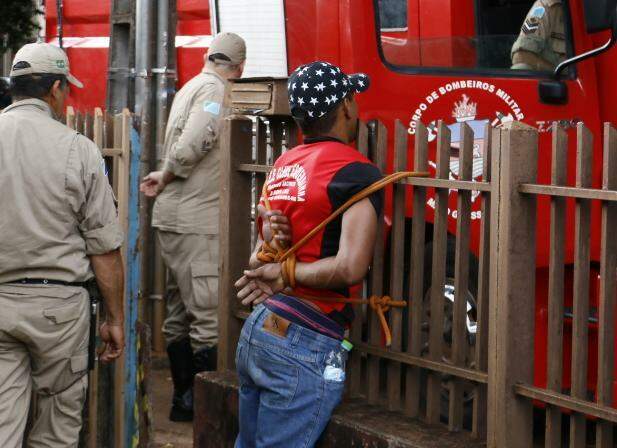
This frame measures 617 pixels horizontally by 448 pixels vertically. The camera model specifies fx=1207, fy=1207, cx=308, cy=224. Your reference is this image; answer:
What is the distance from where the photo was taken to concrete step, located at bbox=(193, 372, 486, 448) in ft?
13.6

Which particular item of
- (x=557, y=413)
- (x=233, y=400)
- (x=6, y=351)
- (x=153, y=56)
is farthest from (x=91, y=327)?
(x=153, y=56)

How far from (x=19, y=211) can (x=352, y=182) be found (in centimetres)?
124

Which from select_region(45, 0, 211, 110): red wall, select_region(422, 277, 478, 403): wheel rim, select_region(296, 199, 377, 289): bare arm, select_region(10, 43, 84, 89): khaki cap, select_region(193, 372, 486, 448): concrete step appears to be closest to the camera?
select_region(296, 199, 377, 289): bare arm

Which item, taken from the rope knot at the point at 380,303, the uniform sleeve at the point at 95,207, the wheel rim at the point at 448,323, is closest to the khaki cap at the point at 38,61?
the uniform sleeve at the point at 95,207

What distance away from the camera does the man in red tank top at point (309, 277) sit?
371 cm

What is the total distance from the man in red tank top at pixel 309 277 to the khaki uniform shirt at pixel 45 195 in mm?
777

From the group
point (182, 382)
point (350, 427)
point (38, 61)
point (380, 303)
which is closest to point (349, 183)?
point (380, 303)

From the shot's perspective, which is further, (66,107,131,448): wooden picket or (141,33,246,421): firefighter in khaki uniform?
(141,33,246,421): firefighter in khaki uniform

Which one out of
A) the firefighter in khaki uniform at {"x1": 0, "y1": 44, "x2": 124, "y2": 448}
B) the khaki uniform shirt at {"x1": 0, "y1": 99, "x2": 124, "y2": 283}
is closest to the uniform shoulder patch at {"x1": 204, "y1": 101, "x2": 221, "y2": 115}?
the firefighter in khaki uniform at {"x1": 0, "y1": 44, "x2": 124, "y2": 448}

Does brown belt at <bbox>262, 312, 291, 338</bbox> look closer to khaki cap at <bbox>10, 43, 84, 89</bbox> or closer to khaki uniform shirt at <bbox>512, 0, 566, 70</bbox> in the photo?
khaki cap at <bbox>10, 43, 84, 89</bbox>

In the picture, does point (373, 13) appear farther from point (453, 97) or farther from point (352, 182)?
point (352, 182)

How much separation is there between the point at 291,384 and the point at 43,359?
1091mm

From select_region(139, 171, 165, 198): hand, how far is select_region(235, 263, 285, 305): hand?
2731 mm

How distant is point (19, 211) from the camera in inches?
165
